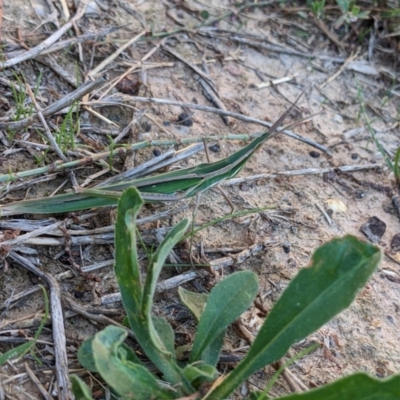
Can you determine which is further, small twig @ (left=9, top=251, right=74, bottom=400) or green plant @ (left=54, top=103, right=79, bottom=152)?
green plant @ (left=54, top=103, right=79, bottom=152)

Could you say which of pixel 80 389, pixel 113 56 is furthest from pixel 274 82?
pixel 80 389

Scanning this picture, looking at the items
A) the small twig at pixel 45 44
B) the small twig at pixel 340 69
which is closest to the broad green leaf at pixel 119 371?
the small twig at pixel 45 44

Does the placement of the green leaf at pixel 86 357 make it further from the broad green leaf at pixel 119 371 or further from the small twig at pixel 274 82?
the small twig at pixel 274 82

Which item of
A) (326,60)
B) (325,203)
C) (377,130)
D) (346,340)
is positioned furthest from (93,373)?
(326,60)

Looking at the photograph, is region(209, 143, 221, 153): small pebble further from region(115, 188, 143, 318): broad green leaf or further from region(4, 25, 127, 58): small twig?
region(115, 188, 143, 318): broad green leaf

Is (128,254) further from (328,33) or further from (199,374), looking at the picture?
(328,33)

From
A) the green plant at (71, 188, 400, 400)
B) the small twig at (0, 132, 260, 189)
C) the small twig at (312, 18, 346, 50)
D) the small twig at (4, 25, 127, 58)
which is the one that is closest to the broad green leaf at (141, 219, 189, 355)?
the green plant at (71, 188, 400, 400)
